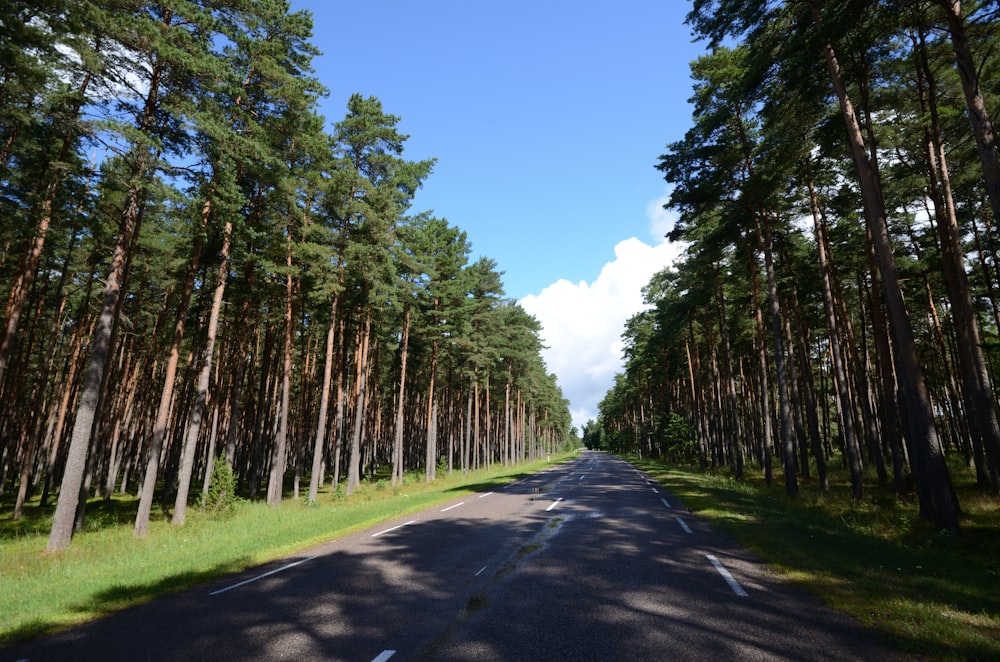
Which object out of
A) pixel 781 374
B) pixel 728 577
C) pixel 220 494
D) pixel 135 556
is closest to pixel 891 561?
pixel 728 577

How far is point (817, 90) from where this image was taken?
13.8m

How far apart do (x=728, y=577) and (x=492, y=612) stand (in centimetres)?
412

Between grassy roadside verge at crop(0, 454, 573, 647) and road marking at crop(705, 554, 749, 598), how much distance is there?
9.20 metres

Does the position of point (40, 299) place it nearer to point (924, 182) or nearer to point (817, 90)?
point (817, 90)

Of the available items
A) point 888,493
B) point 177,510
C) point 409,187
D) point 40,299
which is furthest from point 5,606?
point 888,493

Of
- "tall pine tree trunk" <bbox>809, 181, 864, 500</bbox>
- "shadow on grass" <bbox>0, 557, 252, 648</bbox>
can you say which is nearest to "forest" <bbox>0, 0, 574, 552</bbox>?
"shadow on grass" <bbox>0, 557, 252, 648</bbox>

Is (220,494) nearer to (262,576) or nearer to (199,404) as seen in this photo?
(199,404)

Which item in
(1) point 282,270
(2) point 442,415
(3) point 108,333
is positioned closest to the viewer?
(3) point 108,333

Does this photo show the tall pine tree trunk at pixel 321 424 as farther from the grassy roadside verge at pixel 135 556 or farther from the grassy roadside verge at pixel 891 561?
the grassy roadside verge at pixel 891 561

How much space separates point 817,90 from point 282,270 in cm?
2012

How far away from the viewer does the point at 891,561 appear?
8.46 meters

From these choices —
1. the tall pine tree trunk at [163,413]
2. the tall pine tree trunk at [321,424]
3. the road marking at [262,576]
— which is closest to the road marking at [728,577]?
the road marking at [262,576]

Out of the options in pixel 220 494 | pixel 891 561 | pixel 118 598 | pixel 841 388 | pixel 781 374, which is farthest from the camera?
pixel 781 374

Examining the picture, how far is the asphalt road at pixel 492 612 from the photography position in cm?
491
